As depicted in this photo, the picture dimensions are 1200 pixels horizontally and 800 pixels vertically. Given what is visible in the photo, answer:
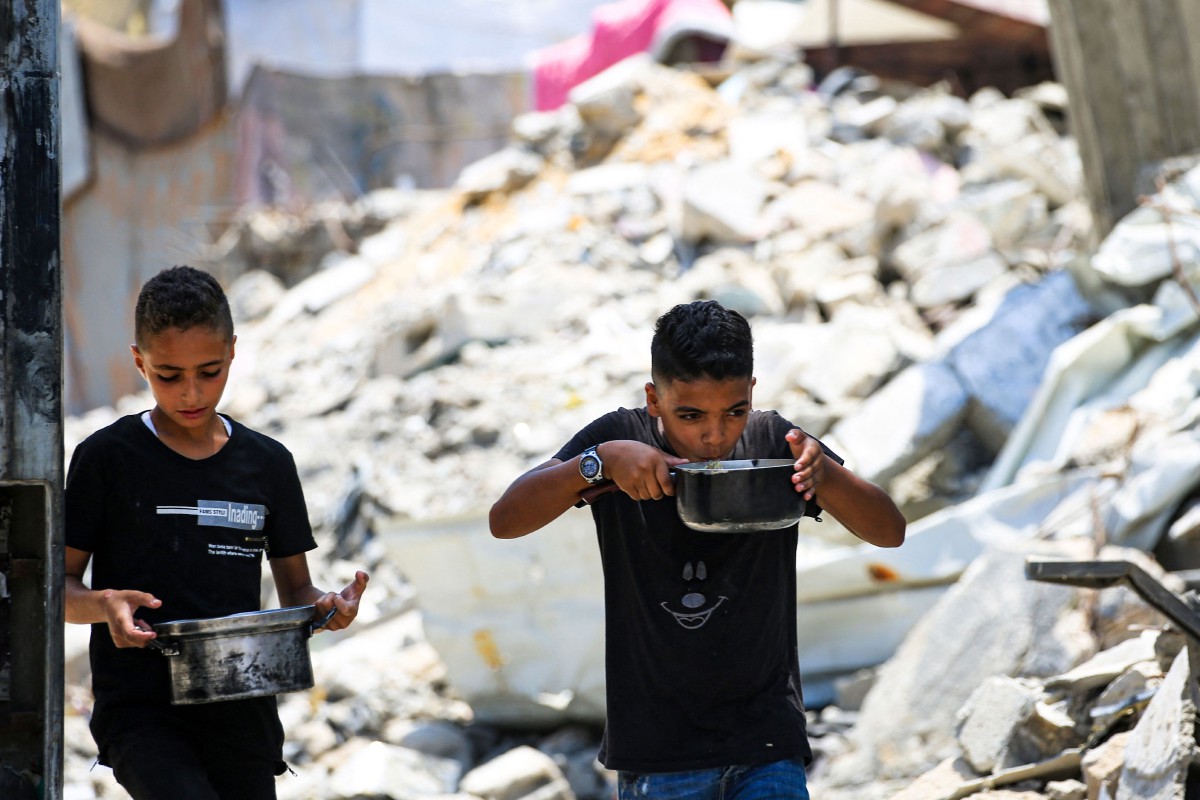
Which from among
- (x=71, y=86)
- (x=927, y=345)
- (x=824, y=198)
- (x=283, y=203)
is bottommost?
(x=927, y=345)

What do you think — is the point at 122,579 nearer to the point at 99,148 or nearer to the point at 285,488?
the point at 285,488

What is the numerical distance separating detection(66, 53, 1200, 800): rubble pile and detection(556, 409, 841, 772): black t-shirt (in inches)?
36.5

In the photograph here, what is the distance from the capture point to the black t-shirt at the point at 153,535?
86.5 inches

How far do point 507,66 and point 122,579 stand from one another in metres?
15.8

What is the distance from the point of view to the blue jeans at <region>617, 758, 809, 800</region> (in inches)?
78.9

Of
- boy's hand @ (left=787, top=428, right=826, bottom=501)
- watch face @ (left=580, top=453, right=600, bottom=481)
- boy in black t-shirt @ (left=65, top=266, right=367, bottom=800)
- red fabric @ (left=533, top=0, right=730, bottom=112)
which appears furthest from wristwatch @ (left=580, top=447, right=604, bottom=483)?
red fabric @ (left=533, top=0, right=730, bottom=112)

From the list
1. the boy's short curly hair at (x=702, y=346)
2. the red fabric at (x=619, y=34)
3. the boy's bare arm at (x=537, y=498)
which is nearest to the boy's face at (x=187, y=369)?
the boy's bare arm at (x=537, y=498)

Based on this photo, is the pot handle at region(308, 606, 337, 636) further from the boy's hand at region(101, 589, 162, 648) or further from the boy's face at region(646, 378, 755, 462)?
the boy's face at region(646, 378, 755, 462)

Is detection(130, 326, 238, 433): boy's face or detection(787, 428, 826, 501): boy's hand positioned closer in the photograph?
detection(787, 428, 826, 501): boy's hand

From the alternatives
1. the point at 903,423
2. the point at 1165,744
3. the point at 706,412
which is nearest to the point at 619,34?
the point at 903,423

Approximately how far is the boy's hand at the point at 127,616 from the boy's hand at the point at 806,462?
37.3 inches

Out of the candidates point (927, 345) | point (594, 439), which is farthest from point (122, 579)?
point (927, 345)

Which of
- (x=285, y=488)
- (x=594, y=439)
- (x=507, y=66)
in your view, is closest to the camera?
(x=594, y=439)

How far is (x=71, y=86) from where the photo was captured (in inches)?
545
